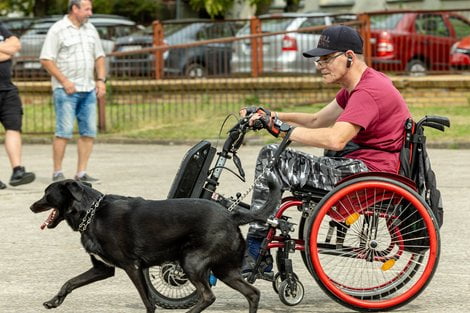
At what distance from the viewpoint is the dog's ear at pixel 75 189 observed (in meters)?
6.13

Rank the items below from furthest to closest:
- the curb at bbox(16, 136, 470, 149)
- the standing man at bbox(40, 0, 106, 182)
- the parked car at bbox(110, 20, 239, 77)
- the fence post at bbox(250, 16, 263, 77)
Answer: the fence post at bbox(250, 16, 263, 77) → the parked car at bbox(110, 20, 239, 77) → the curb at bbox(16, 136, 470, 149) → the standing man at bbox(40, 0, 106, 182)

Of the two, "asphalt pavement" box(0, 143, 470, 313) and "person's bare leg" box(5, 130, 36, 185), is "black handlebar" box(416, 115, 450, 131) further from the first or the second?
"person's bare leg" box(5, 130, 36, 185)

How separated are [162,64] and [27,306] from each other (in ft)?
41.0

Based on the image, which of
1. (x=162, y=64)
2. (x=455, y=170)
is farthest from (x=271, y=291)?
(x=162, y=64)

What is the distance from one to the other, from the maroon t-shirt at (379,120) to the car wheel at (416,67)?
13523mm

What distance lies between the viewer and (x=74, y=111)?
12438 mm

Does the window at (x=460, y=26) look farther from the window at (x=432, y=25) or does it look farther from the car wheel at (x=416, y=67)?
the car wheel at (x=416, y=67)

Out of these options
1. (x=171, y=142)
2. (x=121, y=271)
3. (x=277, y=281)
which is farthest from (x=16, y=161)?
(x=277, y=281)

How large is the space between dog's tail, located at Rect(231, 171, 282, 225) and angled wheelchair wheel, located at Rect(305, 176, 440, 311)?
272mm

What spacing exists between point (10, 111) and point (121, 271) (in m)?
4.76

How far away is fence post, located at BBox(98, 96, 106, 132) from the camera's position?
17.5m

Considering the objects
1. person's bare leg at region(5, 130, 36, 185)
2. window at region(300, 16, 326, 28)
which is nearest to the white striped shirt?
person's bare leg at region(5, 130, 36, 185)

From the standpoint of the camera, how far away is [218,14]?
4012 cm

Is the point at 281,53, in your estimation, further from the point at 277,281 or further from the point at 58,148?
the point at 277,281
